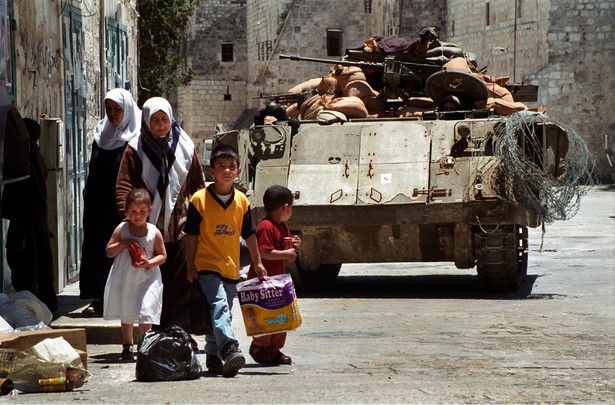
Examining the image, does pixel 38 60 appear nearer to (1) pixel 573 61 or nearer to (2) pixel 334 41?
(1) pixel 573 61

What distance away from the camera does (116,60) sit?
17.9m

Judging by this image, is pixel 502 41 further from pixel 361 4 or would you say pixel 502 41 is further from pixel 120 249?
pixel 120 249

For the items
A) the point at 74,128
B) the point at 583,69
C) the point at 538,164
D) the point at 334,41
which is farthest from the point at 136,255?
the point at 334,41

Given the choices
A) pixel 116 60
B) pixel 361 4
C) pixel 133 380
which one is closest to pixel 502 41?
pixel 361 4

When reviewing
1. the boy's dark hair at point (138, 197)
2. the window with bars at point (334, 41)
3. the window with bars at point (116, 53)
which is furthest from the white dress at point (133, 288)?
the window with bars at point (334, 41)

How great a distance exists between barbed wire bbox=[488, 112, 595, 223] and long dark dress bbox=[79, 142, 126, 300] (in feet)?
15.4

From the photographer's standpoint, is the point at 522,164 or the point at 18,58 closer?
the point at 18,58

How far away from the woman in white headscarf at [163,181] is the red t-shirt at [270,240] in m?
0.49

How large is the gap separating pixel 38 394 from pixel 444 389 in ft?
7.01

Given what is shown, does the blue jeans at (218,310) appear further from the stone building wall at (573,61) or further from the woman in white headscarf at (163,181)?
the stone building wall at (573,61)

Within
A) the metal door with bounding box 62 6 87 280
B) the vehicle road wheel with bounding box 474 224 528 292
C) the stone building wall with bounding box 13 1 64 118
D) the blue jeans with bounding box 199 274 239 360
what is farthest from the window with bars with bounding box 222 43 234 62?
the blue jeans with bounding box 199 274 239 360

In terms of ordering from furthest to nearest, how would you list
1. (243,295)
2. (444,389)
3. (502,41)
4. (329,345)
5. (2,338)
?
(502,41) → (329,345) → (243,295) → (2,338) → (444,389)

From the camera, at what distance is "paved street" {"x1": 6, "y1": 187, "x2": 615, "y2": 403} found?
800 cm

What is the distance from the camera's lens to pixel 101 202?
1127cm
